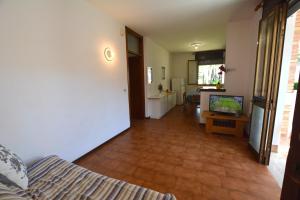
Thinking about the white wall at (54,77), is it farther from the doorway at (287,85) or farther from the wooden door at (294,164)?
the doorway at (287,85)

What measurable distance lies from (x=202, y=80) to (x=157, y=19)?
4.69 m

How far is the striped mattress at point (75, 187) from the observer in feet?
3.71

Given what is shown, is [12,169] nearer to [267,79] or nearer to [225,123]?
[267,79]

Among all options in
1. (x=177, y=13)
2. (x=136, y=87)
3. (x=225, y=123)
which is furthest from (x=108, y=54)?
(x=225, y=123)

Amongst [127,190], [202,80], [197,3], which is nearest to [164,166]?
[127,190]

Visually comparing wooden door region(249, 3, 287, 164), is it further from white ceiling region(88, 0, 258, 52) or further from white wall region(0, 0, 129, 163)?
white wall region(0, 0, 129, 163)

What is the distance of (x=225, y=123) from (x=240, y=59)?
4.88 ft

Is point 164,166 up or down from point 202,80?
down

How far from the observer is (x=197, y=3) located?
2467 mm

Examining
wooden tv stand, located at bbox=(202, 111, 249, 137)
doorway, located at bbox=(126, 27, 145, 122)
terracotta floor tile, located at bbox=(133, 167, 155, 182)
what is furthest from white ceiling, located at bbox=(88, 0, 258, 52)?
terracotta floor tile, located at bbox=(133, 167, 155, 182)

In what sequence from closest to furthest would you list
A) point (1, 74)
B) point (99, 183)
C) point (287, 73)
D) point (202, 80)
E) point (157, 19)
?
1. point (99, 183)
2. point (1, 74)
3. point (287, 73)
4. point (157, 19)
5. point (202, 80)

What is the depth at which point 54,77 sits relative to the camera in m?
1.93

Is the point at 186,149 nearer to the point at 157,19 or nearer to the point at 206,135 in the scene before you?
the point at 206,135

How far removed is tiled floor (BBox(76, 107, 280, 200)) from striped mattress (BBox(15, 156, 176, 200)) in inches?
24.8
